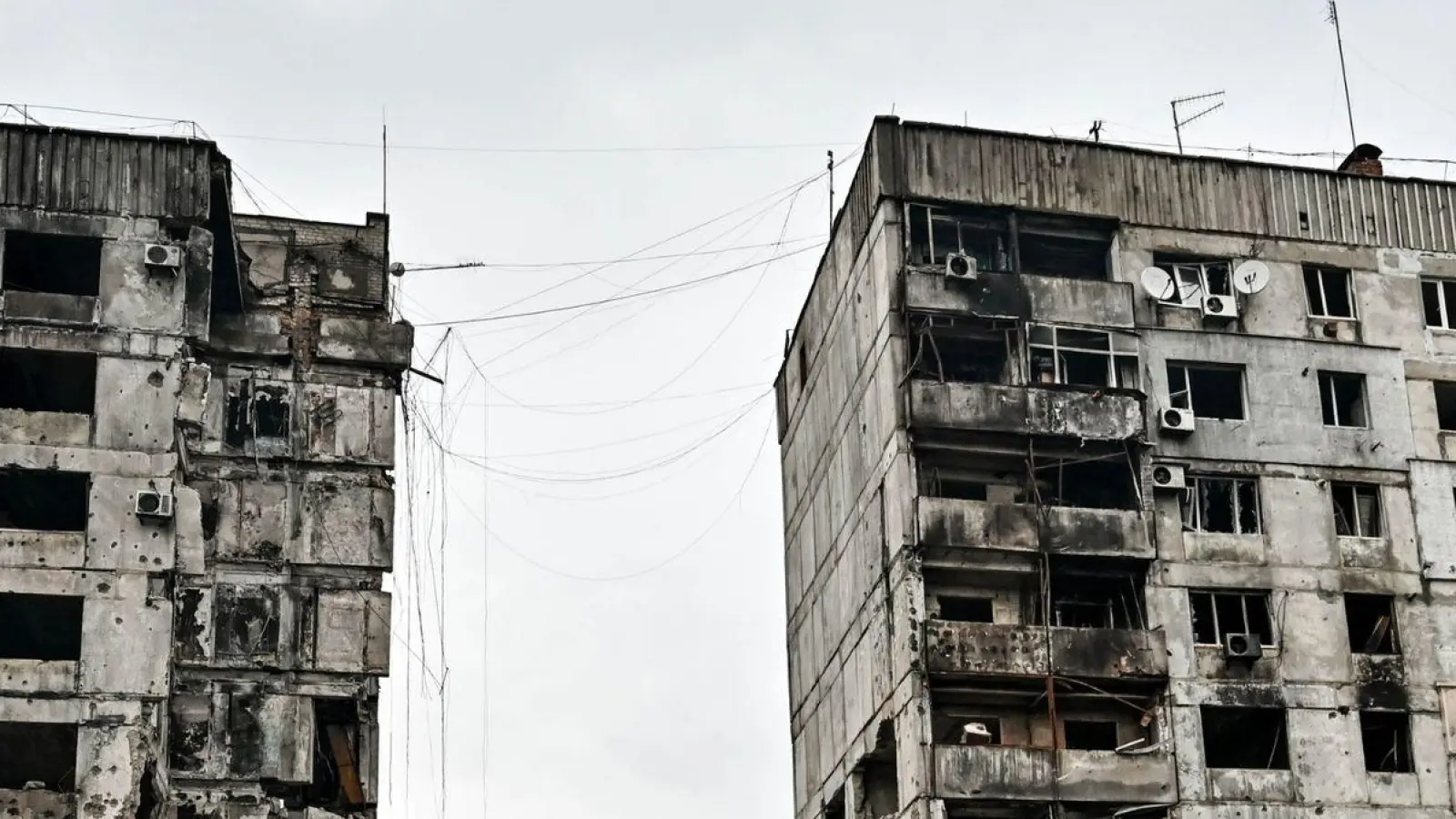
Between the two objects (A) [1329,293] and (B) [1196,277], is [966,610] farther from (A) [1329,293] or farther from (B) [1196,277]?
(A) [1329,293]

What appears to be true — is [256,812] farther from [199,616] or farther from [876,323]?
[876,323]

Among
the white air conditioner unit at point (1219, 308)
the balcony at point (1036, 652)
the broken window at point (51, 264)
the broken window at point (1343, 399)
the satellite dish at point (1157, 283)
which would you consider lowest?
the balcony at point (1036, 652)

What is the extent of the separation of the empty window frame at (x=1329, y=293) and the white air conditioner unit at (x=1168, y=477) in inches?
250

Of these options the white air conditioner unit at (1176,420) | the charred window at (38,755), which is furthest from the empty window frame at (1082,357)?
the charred window at (38,755)

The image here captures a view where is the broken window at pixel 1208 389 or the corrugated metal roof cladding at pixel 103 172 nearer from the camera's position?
the corrugated metal roof cladding at pixel 103 172

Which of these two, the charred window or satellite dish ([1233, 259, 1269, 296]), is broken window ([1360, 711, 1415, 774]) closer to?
satellite dish ([1233, 259, 1269, 296])

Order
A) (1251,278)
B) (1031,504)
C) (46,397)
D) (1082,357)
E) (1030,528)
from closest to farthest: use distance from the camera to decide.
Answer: (1030,528) < (1031,504) < (46,397) < (1082,357) < (1251,278)

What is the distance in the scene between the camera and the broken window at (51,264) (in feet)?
171

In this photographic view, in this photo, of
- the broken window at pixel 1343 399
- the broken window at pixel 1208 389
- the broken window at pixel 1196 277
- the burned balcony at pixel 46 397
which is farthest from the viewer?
the broken window at pixel 1196 277

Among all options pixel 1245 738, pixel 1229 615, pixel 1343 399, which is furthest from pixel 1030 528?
pixel 1343 399

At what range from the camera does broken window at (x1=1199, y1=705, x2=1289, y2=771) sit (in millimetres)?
52812

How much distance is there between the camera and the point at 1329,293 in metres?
57.9

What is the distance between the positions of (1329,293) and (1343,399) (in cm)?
289

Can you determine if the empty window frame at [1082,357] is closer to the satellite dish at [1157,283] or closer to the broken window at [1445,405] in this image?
the satellite dish at [1157,283]
